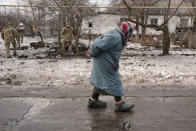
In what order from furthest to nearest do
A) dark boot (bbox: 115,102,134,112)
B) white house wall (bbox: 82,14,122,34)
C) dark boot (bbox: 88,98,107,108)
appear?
white house wall (bbox: 82,14,122,34) < dark boot (bbox: 88,98,107,108) < dark boot (bbox: 115,102,134,112)

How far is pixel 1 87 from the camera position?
16.5 feet

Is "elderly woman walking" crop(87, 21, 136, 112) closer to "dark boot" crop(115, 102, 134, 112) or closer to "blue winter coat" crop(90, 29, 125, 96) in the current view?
"blue winter coat" crop(90, 29, 125, 96)

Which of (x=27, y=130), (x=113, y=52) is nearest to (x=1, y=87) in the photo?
(x=27, y=130)

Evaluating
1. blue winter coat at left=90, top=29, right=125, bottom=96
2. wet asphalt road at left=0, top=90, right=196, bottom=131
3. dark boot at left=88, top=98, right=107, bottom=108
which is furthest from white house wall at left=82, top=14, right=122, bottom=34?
blue winter coat at left=90, top=29, right=125, bottom=96

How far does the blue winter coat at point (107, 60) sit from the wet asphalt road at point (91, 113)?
540 millimetres

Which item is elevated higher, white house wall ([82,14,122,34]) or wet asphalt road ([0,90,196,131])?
white house wall ([82,14,122,34])

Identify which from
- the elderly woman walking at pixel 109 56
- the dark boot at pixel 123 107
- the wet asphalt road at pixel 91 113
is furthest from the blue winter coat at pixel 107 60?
the wet asphalt road at pixel 91 113

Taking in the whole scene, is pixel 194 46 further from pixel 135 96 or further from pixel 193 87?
pixel 135 96

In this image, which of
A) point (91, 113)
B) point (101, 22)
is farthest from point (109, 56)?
point (101, 22)

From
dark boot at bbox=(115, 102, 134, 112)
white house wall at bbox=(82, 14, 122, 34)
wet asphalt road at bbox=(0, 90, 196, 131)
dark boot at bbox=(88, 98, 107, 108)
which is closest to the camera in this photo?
wet asphalt road at bbox=(0, 90, 196, 131)

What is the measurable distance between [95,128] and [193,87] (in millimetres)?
3135

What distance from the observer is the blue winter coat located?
3.19 meters

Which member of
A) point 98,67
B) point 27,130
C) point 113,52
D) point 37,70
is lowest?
point 27,130

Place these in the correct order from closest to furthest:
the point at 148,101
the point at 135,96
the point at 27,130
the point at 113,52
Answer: the point at 27,130 < the point at 113,52 < the point at 148,101 < the point at 135,96
